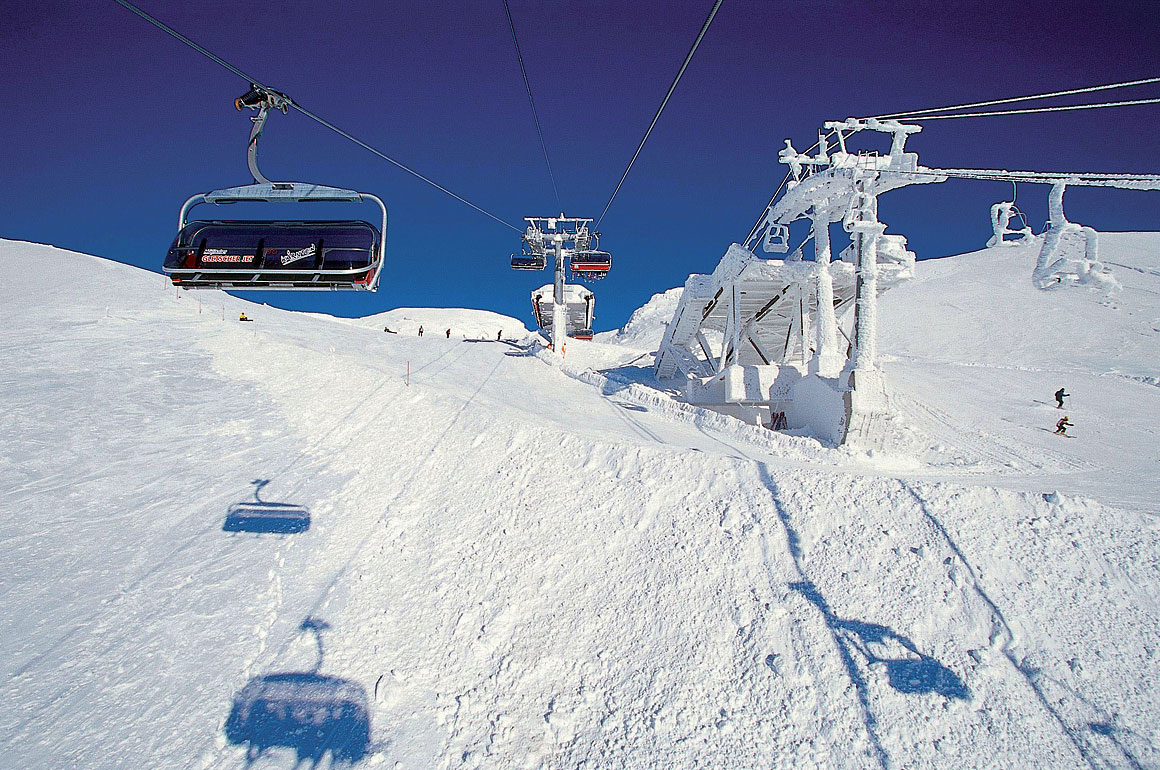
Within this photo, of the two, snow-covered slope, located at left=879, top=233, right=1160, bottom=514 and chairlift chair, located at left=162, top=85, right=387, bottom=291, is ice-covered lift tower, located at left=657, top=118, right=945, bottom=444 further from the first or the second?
chairlift chair, located at left=162, top=85, right=387, bottom=291

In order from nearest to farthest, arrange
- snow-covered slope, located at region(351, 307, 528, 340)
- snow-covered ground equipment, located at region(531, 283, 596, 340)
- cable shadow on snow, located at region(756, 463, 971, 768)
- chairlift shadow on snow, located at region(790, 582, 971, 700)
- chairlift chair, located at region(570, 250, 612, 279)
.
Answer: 1. cable shadow on snow, located at region(756, 463, 971, 768)
2. chairlift shadow on snow, located at region(790, 582, 971, 700)
3. chairlift chair, located at region(570, 250, 612, 279)
4. snow-covered ground equipment, located at region(531, 283, 596, 340)
5. snow-covered slope, located at region(351, 307, 528, 340)

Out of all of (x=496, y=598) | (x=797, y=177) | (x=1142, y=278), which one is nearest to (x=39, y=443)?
(x=496, y=598)

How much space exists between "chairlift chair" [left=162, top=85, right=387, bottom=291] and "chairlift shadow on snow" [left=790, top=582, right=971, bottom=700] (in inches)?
321

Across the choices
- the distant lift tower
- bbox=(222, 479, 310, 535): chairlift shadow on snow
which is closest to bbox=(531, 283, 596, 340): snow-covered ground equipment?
the distant lift tower

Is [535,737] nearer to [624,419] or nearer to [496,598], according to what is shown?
[496,598]

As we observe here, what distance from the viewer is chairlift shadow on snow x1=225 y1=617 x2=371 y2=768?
228 inches

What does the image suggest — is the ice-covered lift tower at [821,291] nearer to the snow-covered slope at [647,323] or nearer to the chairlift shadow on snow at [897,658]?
the chairlift shadow on snow at [897,658]

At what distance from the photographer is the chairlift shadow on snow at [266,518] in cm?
911

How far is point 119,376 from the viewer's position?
1495 cm

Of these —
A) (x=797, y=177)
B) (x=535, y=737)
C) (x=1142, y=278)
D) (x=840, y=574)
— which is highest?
(x=1142, y=278)

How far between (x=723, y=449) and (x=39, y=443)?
15.3m

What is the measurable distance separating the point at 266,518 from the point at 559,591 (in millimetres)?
5652

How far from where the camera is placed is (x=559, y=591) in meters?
8.25

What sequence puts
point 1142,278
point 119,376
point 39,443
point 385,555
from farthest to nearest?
point 1142,278 → point 119,376 → point 39,443 → point 385,555
